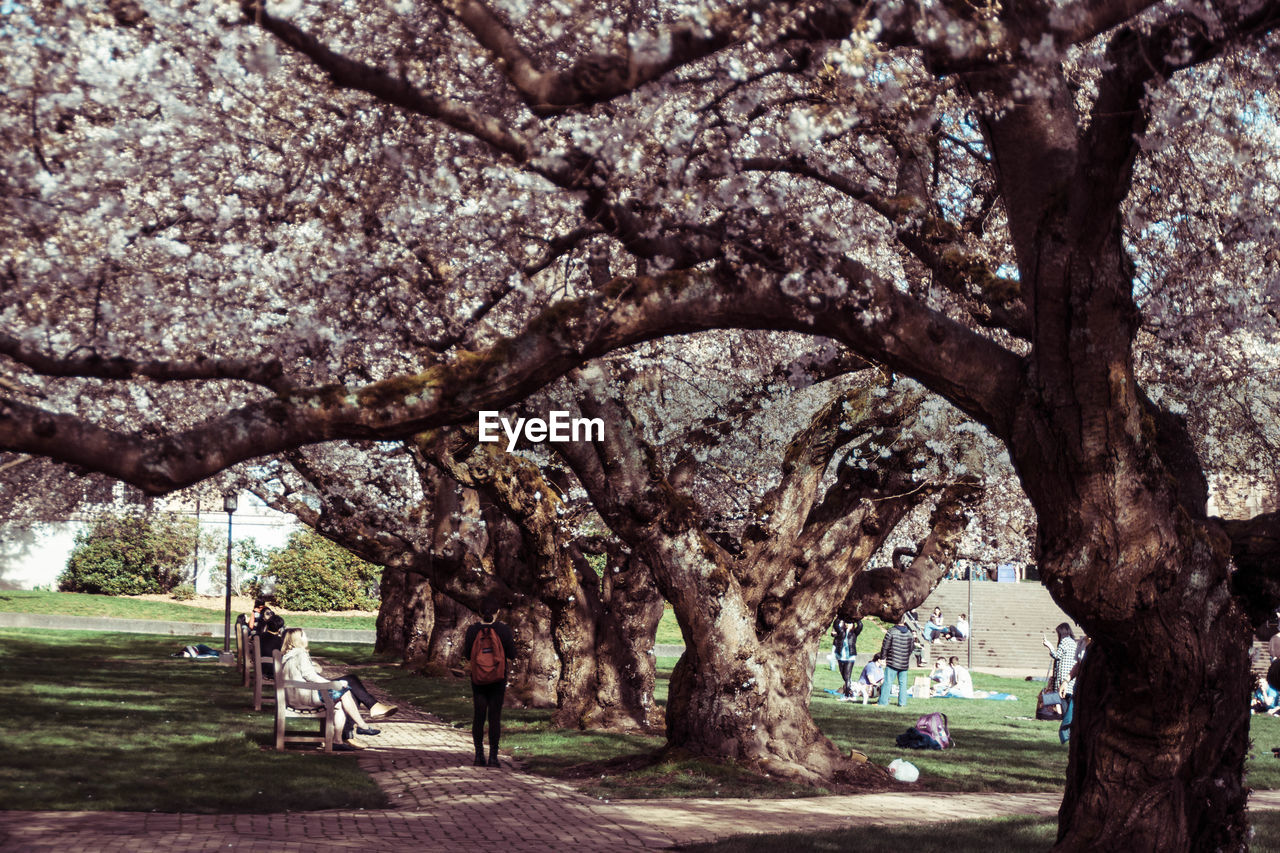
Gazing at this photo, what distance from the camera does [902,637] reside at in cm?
2445

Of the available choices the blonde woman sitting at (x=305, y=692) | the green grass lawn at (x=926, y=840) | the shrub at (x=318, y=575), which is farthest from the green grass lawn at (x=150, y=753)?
the shrub at (x=318, y=575)

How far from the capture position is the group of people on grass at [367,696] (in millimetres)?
13562

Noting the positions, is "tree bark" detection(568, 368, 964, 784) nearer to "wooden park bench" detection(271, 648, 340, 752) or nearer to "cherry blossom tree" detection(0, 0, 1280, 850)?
"cherry blossom tree" detection(0, 0, 1280, 850)

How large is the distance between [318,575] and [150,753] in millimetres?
36099

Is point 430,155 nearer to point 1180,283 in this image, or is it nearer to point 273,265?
point 273,265

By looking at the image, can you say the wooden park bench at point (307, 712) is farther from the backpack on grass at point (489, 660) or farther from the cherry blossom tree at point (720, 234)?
the cherry blossom tree at point (720, 234)

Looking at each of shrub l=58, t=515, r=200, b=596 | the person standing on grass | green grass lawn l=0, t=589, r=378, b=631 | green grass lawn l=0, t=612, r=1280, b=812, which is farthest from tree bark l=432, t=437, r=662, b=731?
shrub l=58, t=515, r=200, b=596

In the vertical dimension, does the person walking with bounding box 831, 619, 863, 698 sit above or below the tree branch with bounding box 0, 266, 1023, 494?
below

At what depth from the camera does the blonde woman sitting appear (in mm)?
14617

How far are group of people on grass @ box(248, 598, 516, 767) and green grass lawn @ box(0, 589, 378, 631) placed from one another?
2813 cm

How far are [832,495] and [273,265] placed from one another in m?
6.34

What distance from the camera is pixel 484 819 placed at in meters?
10.4

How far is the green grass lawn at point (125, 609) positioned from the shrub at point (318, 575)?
4.02 feet

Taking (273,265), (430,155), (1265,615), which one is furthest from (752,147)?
(1265,615)
